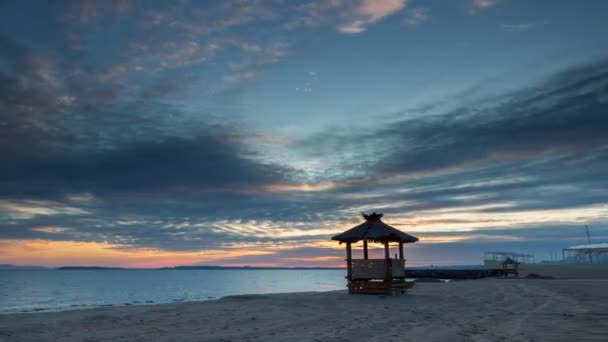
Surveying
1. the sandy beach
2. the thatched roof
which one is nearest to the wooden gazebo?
the thatched roof

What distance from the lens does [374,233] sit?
81.4 ft

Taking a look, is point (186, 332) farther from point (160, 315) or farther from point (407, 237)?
point (407, 237)

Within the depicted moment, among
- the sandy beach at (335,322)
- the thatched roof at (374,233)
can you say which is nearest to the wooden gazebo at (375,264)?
the thatched roof at (374,233)

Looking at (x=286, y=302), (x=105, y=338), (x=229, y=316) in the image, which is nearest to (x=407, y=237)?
(x=286, y=302)

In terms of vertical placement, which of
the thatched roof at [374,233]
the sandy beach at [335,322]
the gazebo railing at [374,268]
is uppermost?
the thatched roof at [374,233]

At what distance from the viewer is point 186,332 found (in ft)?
42.9

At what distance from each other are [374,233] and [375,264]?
6.24ft

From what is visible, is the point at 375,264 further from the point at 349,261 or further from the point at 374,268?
the point at 349,261

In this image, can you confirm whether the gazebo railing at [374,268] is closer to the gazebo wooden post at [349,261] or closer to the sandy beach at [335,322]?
the gazebo wooden post at [349,261]

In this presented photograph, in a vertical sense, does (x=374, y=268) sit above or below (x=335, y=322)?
above

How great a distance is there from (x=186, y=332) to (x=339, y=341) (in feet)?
14.7

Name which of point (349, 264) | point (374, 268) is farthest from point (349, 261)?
point (374, 268)

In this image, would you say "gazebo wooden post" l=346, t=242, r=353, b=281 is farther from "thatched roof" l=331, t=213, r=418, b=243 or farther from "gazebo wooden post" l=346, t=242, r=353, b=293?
"thatched roof" l=331, t=213, r=418, b=243

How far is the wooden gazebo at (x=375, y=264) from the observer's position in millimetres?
25047
